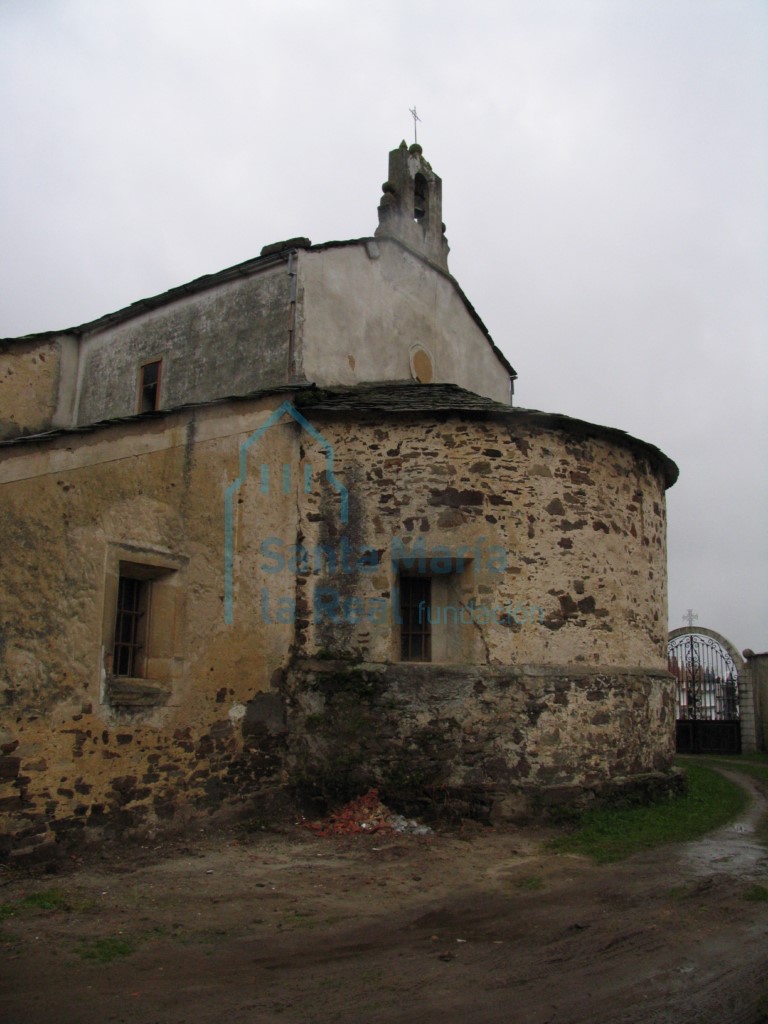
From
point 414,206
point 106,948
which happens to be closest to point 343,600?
point 106,948

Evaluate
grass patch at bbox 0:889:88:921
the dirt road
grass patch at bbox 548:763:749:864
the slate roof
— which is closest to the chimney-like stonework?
the slate roof

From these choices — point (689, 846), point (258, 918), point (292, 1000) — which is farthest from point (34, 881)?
point (689, 846)

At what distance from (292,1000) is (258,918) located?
5.30ft

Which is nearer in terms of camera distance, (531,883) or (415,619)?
(531,883)

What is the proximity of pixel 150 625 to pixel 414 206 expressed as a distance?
8807mm

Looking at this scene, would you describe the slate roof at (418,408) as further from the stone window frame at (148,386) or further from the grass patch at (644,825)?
the grass patch at (644,825)

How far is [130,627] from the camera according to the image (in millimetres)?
8906

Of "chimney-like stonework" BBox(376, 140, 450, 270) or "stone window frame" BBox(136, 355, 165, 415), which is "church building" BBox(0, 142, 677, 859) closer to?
"stone window frame" BBox(136, 355, 165, 415)

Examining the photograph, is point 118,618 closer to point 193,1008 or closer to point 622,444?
point 193,1008

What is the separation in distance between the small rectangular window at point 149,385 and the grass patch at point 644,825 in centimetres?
872

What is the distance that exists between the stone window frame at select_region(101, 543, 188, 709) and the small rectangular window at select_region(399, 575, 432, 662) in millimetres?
2680

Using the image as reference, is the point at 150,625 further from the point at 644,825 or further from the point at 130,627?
the point at 644,825

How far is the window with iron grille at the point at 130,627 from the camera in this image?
8.73 m

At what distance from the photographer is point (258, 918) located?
20.7 ft
